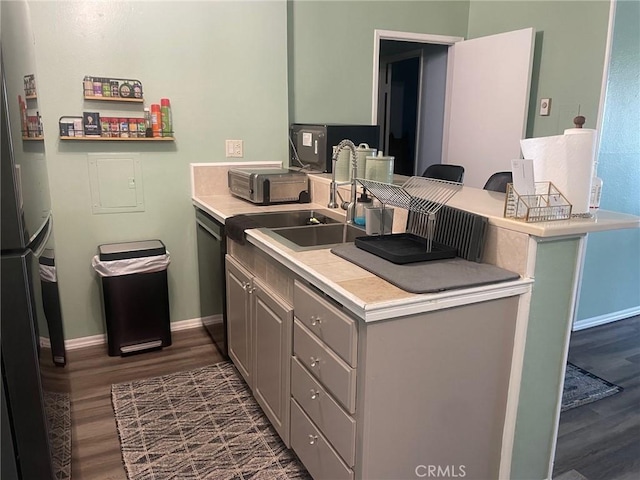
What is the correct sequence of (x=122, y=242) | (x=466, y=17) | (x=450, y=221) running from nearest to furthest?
(x=450, y=221) → (x=122, y=242) → (x=466, y=17)

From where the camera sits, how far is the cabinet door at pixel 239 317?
2.35 metres

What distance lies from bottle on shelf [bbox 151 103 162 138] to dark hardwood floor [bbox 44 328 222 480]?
1.29 metres

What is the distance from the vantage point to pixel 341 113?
372 centimetres

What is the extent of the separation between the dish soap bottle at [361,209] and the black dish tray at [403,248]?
0.32 metres

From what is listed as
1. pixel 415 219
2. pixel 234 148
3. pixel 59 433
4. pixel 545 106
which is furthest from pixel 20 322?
pixel 545 106

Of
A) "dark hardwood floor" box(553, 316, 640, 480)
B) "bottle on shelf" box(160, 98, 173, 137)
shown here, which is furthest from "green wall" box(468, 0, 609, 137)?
"bottle on shelf" box(160, 98, 173, 137)

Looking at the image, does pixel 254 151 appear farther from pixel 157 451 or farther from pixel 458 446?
pixel 458 446

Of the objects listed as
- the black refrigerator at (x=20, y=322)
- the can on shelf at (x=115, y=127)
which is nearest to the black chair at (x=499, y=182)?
the can on shelf at (x=115, y=127)

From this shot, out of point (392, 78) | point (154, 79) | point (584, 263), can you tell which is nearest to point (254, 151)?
point (154, 79)

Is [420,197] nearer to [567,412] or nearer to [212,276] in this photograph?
[567,412]

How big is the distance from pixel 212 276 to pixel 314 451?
57.1 inches

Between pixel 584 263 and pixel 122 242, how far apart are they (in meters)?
3.01

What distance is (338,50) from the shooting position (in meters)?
3.62

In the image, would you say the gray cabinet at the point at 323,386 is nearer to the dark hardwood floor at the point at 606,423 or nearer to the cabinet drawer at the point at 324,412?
the cabinet drawer at the point at 324,412
